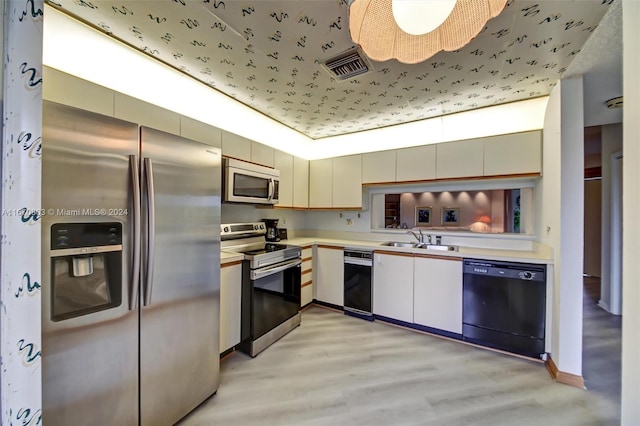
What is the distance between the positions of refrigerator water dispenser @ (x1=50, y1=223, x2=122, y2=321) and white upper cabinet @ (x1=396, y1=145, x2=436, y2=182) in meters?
2.82

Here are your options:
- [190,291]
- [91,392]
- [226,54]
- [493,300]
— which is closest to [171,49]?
[226,54]

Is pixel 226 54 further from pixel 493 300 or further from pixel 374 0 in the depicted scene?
pixel 493 300

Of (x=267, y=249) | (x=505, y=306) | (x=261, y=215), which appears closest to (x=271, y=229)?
(x=261, y=215)

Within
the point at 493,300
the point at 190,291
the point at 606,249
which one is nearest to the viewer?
the point at 190,291

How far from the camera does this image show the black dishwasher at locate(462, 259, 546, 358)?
2191 millimetres

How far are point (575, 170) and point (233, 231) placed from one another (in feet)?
10.1

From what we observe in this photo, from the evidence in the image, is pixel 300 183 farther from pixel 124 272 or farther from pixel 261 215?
pixel 124 272

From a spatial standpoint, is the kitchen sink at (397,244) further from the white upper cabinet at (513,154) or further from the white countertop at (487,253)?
the white upper cabinet at (513,154)

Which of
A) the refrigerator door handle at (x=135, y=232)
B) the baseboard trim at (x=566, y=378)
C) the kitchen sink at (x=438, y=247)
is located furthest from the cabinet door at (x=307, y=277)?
the baseboard trim at (x=566, y=378)

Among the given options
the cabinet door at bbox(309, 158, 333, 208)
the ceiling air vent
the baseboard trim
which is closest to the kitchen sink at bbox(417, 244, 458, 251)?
the baseboard trim

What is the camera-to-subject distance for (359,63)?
1.87 meters

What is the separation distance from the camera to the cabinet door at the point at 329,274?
10.6 ft

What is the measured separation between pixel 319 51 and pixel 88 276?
1865 mm

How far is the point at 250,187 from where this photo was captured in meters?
2.61
